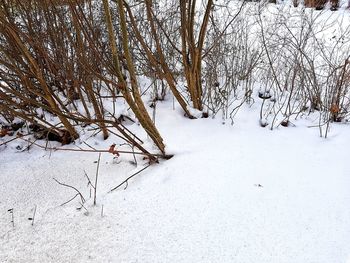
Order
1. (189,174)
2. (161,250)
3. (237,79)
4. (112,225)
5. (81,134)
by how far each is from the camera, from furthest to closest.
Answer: (237,79)
(81,134)
(189,174)
(112,225)
(161,250)

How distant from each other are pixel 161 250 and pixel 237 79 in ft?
7.19

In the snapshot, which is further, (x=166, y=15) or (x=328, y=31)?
(x=328, y=31)

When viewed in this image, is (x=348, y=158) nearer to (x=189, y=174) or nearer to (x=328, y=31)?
(x=189, y=174)

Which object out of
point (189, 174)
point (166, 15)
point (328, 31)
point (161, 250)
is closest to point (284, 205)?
point (189, 174)

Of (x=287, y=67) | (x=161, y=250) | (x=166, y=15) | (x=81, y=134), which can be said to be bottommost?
(x=161, y=250)

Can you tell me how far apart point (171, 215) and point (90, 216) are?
1.53ft

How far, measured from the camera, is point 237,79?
3537 mm

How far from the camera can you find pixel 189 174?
231 cm

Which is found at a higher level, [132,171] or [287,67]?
[287,67]

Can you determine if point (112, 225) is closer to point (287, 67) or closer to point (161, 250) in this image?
point (161, 250)

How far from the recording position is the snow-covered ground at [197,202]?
1782 millimetres

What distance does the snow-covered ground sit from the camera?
1.78 meters

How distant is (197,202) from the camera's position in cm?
208

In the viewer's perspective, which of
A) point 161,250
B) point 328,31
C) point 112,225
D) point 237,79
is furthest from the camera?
point 328,31
